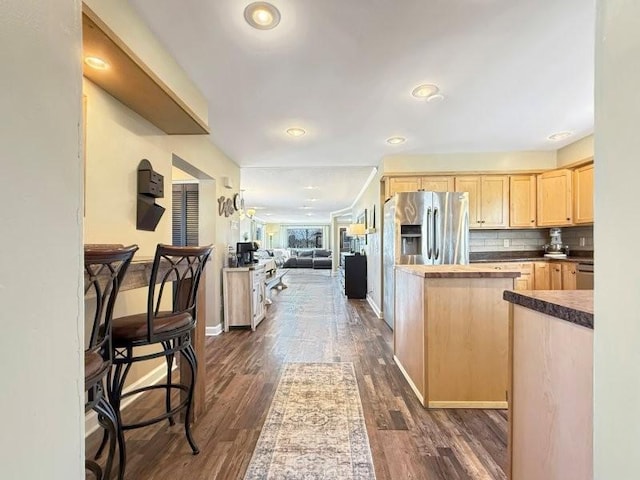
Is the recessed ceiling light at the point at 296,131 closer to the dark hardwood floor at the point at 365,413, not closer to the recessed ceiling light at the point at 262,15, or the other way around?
the recessed ceiling light at the point at 262,15

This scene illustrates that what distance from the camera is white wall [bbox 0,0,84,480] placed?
517mm

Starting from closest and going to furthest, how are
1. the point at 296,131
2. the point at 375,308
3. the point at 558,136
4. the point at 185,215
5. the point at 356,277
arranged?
the point at 296,131 < the point at 558,136 < the point at 185,215 < the point at 375,308 < the point at 356,277

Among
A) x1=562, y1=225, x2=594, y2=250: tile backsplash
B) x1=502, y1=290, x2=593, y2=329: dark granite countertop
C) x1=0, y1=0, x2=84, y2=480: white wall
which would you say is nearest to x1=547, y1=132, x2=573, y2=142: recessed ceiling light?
x1=562, y1=225, x2=594, y2=250: tile backsplash

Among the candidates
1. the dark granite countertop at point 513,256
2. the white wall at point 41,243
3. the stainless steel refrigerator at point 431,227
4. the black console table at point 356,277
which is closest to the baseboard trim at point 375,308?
the black console table at point 356,277

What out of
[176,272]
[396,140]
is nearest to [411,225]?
[396,140]

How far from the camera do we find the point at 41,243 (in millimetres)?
Answer: 583

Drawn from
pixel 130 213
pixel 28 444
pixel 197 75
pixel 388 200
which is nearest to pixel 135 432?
pixel 130 213

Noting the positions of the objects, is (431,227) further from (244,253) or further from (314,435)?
(314,435)

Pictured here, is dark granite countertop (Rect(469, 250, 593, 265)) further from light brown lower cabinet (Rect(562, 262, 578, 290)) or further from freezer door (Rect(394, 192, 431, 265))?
freezer door (Rect(394, 192, 431, 265))

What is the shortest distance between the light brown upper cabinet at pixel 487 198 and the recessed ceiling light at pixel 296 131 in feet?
7.45

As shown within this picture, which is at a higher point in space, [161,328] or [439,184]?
[439,184]

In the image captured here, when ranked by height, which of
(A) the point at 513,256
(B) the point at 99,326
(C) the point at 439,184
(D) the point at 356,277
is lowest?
(D) the point at 356,277

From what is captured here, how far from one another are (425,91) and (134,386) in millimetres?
3131

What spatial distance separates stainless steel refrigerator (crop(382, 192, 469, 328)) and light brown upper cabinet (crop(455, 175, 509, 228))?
388mm
